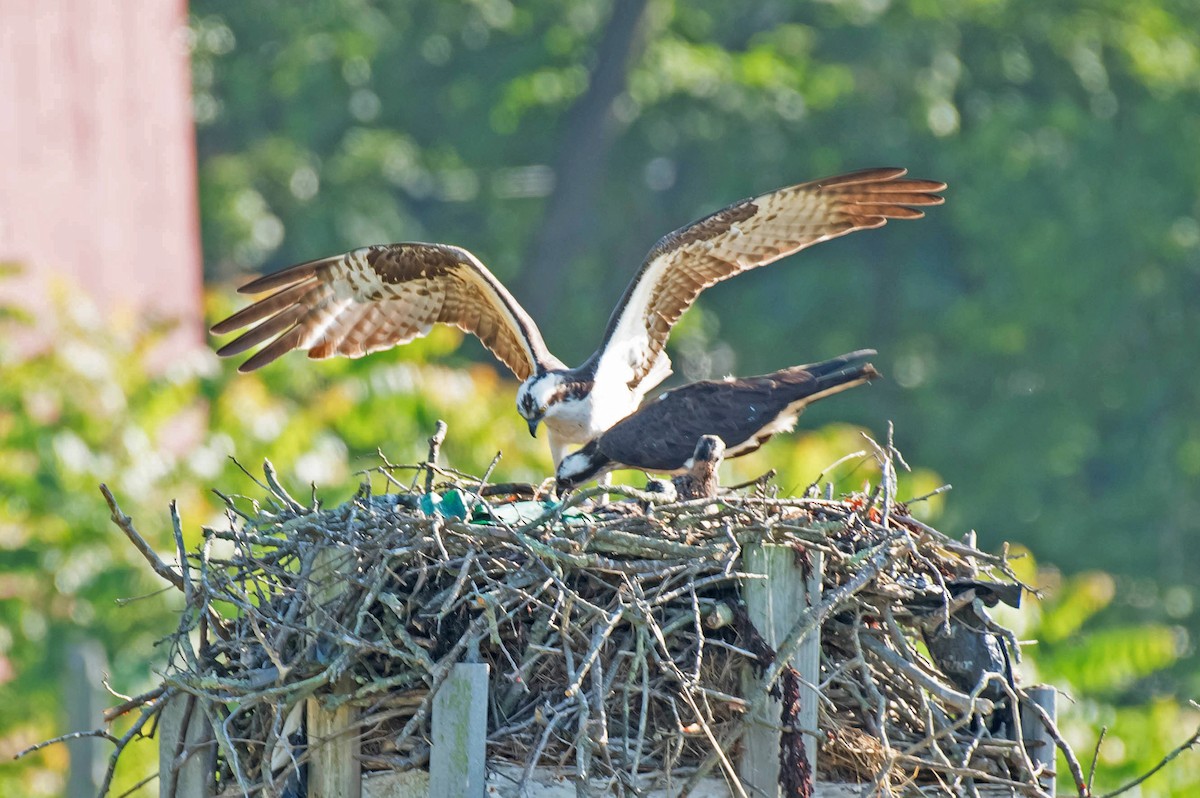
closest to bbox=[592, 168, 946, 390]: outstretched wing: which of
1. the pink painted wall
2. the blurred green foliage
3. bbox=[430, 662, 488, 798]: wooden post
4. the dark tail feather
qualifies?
the dark tail feather

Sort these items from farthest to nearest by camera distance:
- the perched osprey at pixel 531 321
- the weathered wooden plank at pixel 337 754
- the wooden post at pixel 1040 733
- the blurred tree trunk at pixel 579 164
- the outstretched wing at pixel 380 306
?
the blurred tree trunk at pixel 579 164 < the outstretched wing at pixel 380 306 < the perched osprey at pixel 531 321 < the wooden post at pixel 1040 733 < the weathered wooden plank at pixel 337 754

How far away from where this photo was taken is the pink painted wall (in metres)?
13.5

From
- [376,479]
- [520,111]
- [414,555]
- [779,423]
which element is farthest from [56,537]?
[520,111]

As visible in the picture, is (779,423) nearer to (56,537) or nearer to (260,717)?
(260,717)

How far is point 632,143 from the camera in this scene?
23.6m

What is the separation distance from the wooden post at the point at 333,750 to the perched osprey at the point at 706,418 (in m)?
2.04

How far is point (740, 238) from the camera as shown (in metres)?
7.62

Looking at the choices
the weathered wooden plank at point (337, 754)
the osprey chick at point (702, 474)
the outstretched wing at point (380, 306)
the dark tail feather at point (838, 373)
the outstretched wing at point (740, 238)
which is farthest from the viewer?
the outstretched wing at point (380, 306)

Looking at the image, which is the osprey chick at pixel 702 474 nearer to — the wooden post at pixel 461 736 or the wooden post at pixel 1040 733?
the wooden post at pixel 1040 733

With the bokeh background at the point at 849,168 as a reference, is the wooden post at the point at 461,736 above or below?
below

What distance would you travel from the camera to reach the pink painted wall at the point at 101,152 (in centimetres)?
1345

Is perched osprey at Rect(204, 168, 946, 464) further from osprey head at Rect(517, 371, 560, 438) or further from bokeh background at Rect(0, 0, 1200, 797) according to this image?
bokeh background at Rect(0, 0, 1200, 797)

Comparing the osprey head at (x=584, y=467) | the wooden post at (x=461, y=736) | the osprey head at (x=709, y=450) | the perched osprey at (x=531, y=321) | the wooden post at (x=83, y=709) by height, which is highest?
the perched osprey at (x=531, y=321)

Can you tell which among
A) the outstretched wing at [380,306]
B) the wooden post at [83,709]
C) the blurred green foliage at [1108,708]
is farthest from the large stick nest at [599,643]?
the blurred green foliage at [1108,708]
